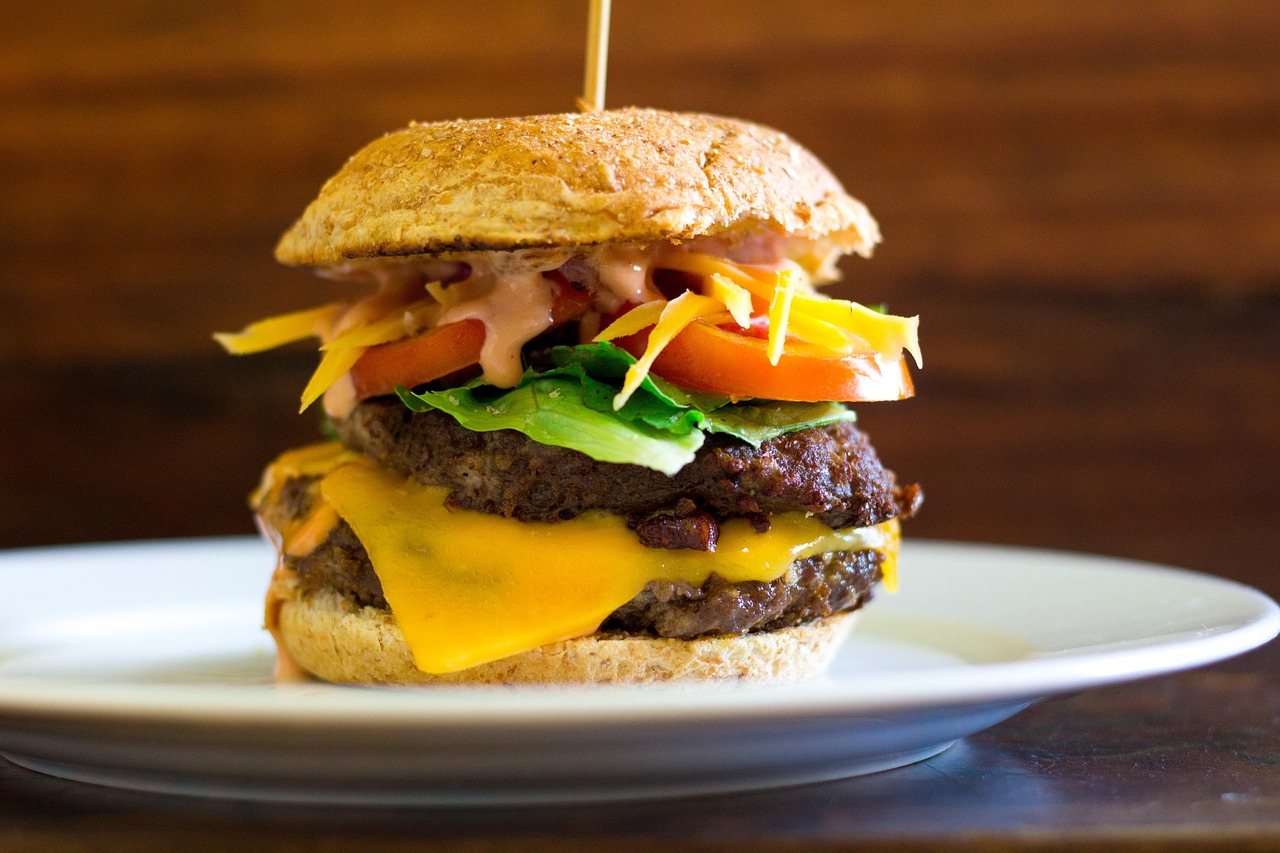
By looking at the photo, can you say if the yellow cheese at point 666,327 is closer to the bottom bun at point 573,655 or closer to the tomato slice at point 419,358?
the tomato slice at point 419,358

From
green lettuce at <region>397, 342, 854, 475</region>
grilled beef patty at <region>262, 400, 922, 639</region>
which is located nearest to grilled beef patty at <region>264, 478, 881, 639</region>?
grilled beef patty at <region>262, 400, 922, 639</region>

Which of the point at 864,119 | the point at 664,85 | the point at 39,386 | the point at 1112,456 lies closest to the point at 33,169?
the point at 39,386

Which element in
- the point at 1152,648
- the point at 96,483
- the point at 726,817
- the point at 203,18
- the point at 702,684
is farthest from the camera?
the point at 96,483

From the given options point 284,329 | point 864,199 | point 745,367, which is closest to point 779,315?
point 745,367

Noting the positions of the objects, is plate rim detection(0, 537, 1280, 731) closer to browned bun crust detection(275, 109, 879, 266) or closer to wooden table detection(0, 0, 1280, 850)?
browned bun crust detection(275, 109, 879, 266)

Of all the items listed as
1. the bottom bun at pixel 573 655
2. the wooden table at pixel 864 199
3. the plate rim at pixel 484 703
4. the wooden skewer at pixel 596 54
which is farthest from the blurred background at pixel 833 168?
the plate rim at pixel 484 703

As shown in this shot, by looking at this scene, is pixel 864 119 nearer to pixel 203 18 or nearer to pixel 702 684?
pixel 203 18
